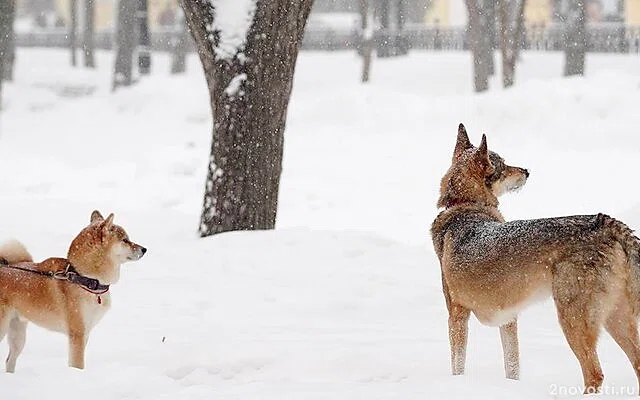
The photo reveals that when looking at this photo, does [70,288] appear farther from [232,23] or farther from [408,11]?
[408,11]

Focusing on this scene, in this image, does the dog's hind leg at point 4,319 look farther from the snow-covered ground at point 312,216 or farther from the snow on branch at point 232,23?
the snow on branch at point 232,23

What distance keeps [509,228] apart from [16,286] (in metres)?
3.07

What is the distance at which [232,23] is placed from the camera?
991cm

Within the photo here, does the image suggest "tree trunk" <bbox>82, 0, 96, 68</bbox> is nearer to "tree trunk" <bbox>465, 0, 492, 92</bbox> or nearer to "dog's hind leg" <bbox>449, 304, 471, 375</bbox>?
"tree trunk" <bbox>465, 0, 492, 92</bbox>

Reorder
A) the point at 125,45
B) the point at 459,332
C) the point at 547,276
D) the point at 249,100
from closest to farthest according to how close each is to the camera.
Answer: the point at 547,276 < the point at 459,332 < the point at 249,100 < the point at 125,45

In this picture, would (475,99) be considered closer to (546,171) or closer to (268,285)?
(546,171)

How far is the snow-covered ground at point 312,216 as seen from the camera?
20.9 feet

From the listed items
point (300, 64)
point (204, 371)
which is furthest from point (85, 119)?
point (204, 371)

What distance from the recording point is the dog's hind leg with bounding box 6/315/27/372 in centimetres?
623

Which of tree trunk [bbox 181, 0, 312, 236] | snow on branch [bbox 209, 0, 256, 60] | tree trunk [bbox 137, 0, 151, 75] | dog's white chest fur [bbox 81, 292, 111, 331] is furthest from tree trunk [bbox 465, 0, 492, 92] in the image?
dog's white chest fur [bbox 81, 292, 111, 331]

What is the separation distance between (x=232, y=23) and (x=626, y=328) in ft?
19.1

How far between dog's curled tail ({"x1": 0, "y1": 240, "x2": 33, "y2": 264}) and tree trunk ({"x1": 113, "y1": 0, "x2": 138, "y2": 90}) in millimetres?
24585

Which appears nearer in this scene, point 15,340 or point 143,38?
point 15,340

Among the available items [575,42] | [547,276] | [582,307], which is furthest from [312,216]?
[575,42]
